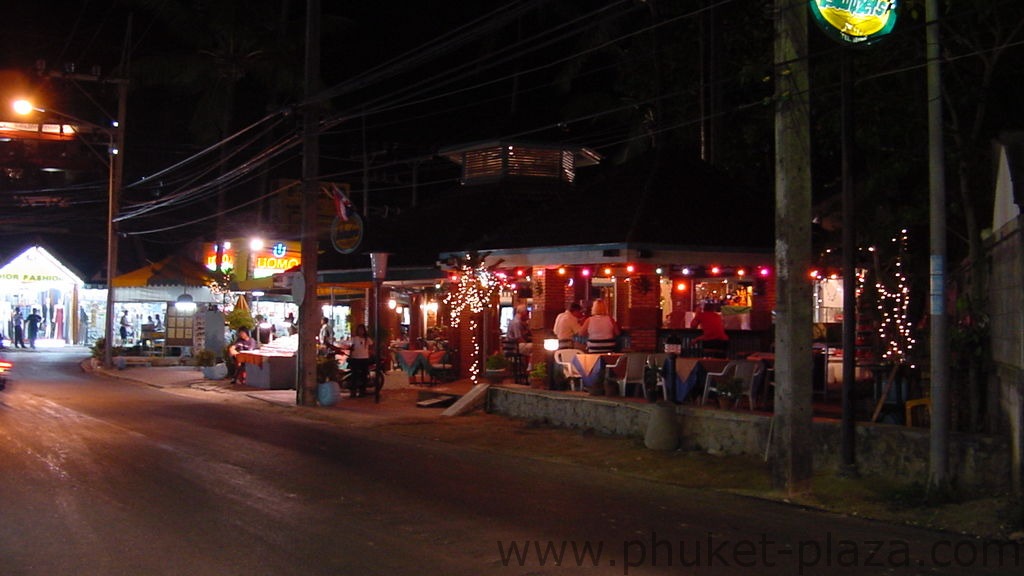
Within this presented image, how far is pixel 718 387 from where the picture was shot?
49.8 ft

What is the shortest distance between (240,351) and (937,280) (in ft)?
69.4

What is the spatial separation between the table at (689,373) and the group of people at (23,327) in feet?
118

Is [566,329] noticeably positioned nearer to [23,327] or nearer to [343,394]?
[343,394]

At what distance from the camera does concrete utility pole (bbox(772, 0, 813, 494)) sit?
11008 mm

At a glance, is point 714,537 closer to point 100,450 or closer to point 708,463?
point 708,463

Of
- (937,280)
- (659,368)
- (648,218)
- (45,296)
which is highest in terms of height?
(648,218)

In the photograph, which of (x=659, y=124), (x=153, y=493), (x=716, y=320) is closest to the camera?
(x=153, y=493)

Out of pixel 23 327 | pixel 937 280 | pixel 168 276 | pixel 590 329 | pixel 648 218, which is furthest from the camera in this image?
pixel 23 327

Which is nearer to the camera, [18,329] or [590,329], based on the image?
[590,329]

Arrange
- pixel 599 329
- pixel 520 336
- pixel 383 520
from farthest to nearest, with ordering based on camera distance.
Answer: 1. pixel 520 336
2. pixel 599 329
3. pixel 383 520

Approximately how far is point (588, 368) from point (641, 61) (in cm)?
1354

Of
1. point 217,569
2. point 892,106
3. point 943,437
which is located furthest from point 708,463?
point 217,569

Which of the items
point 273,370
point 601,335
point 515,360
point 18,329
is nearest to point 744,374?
point 601,335

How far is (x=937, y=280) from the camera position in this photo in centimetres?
1051
